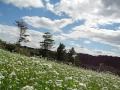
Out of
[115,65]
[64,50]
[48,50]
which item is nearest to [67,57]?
[64,50]

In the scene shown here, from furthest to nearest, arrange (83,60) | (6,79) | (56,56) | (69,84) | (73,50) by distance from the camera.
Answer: (83,60), (73,50), (56,56), (69,84), (6,79)

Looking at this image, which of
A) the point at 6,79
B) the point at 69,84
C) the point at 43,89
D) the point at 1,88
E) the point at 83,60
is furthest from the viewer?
the point at 83,60

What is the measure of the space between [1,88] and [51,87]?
2.29 metres

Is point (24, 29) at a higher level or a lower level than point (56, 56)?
higher

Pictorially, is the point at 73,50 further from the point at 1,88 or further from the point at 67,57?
the point at 1,88

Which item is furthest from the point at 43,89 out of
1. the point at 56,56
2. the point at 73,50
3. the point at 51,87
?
the point at 73,50

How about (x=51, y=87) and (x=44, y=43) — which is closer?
(x=51, y=87)

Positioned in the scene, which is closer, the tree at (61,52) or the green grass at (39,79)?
the green grass at (39,79)

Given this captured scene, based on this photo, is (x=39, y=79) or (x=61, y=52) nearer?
(x=39, y=79)

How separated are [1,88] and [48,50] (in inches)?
3713

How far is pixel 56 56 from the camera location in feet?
312

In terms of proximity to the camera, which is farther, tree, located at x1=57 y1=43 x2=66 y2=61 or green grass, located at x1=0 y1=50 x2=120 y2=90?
tree, located at x1=57 y1=43 x2=66 y2=61

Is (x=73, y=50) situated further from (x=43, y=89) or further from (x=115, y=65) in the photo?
(x=43, y=89)

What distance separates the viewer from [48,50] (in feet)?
340
